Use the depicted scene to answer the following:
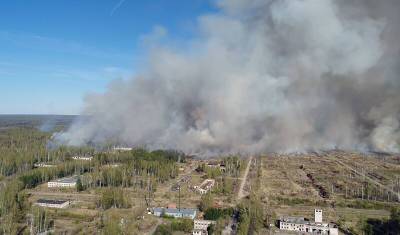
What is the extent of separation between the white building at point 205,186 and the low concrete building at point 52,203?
4.64 m

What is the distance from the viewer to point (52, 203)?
38.8 ft

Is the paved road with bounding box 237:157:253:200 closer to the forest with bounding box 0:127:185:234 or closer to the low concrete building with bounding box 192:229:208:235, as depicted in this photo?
the forest with bounding box 0:127:185:234

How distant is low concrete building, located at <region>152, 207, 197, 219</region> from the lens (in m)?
10.3

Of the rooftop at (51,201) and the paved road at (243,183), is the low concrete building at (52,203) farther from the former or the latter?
the paved road at (243,183)


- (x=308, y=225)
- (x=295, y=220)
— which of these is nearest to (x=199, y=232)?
(x=295, y=220)

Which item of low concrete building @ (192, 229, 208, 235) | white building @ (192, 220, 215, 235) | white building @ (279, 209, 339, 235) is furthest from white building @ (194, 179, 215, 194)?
low concrete building @ (192, 229, 208, 235)

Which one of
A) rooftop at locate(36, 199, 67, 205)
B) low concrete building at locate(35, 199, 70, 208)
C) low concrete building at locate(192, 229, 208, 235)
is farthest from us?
rooftop at locate(36, 199, 67, 205)

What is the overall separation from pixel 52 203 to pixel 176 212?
13.9 ft

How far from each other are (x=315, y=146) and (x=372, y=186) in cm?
374

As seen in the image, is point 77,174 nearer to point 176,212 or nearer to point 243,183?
point 243,183

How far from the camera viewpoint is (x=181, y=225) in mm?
9375

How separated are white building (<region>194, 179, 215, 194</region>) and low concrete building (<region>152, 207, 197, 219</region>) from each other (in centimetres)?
281

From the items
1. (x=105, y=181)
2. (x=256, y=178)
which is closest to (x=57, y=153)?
(x=105, y=181)

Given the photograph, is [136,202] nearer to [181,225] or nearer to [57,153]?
[181,225]
